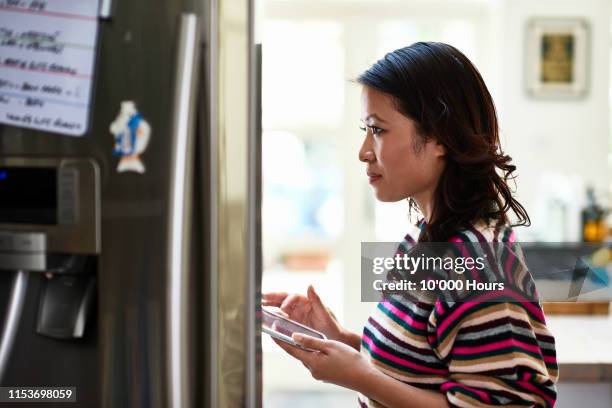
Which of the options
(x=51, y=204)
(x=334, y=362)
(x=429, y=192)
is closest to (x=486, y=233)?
(x=429, y=192)

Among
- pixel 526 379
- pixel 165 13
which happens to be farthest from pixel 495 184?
pixel 165 13

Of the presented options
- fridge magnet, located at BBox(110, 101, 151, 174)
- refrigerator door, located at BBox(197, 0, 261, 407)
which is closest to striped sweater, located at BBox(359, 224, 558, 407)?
refrigerator door, located at BBox(197, 0, 261, 407)

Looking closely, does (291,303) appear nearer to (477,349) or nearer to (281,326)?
(281,326)

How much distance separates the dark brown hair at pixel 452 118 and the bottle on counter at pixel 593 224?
189 centimetres

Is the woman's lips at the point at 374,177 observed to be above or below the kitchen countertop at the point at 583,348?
above

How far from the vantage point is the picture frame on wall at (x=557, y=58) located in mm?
3062

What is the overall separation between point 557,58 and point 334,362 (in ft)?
8.97

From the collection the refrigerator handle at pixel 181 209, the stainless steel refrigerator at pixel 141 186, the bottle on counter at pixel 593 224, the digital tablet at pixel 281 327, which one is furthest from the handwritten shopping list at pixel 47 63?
the bottle on counter at pixel 593 224

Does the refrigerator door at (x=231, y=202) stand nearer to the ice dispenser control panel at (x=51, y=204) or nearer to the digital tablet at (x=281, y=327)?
the digital tablet at (x=281, y=327)

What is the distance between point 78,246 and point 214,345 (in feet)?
0.78

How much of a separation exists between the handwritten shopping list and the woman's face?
0.39 m

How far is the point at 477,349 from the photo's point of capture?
74cm

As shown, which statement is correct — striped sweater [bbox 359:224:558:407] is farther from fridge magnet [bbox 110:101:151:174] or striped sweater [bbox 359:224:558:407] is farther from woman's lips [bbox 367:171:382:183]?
fridge magnet [bbox 110:101:151:174]

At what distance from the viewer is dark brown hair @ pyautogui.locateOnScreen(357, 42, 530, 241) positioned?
2.69 feet
